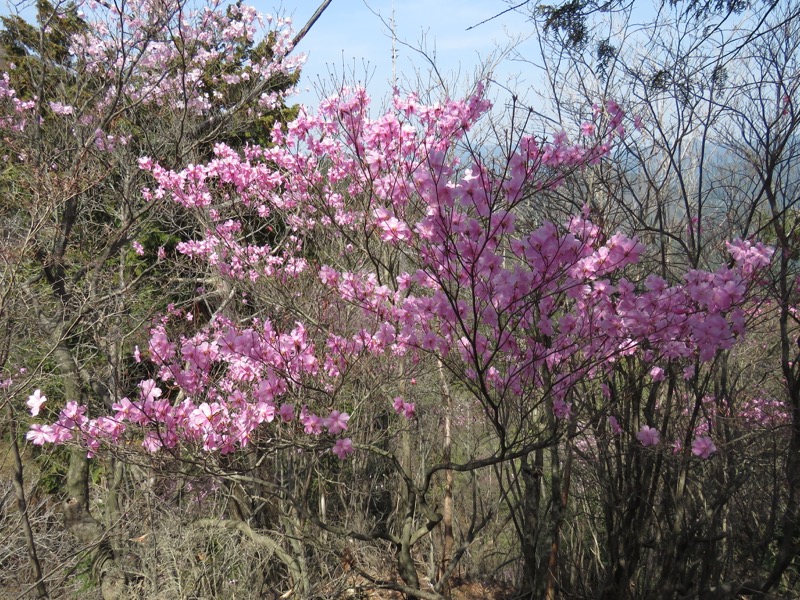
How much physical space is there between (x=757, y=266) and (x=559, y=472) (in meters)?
2.02

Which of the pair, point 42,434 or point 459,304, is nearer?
point 459,304

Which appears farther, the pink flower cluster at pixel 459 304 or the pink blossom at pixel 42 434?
the pink blossom at pixel 42 434

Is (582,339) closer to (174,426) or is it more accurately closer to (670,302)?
(670,302)

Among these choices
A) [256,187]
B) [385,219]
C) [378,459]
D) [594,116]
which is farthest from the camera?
[378,459]

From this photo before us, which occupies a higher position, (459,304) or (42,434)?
(459,304)

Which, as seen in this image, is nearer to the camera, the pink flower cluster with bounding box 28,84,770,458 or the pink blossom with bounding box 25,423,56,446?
the pink flower cluster with bounding box 28,84,770,458

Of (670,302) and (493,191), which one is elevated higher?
(493,191)

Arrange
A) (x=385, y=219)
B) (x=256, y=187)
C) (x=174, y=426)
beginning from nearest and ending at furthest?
1. (x=385, y=219)
2. (x=174, y=426)
3. (x=256, y=187)

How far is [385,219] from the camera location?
9.58ft

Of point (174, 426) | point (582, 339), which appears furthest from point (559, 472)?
point (174, 426)

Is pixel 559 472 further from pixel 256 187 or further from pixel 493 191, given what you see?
pixel 256 187

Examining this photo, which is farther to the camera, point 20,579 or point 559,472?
point 20,579

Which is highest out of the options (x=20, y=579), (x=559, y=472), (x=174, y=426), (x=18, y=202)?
(x=18, y=202)

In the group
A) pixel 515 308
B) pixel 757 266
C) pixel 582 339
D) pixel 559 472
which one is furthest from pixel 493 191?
pixel 559 472
